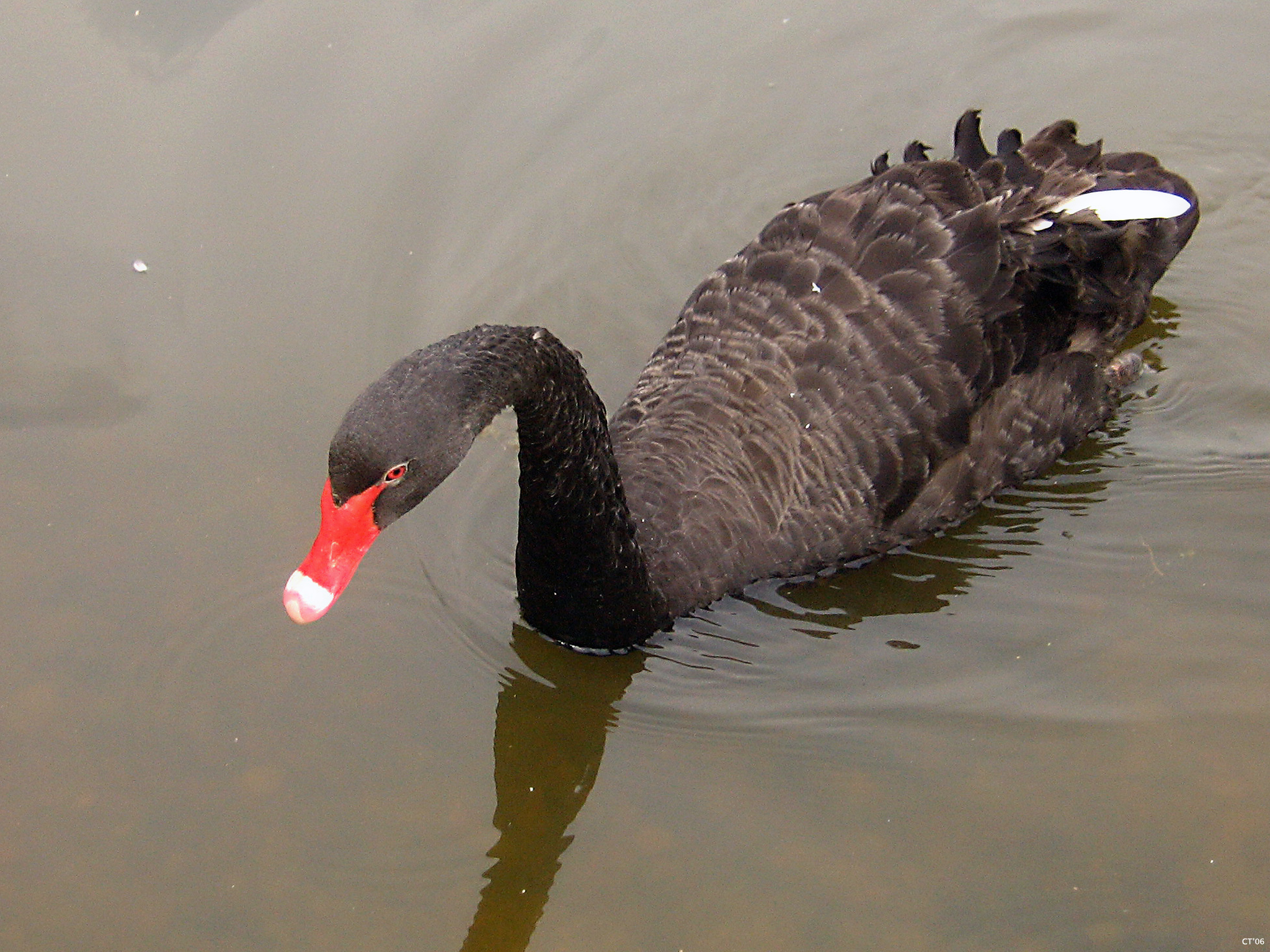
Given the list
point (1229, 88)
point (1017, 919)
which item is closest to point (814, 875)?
point (1017, 919)

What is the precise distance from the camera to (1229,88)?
7883mm

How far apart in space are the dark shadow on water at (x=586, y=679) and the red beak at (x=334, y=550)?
3.81 feet

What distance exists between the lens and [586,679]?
5.17 m

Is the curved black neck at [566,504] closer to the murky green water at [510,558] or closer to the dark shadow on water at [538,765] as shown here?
the dark shadow on water at [538,765]

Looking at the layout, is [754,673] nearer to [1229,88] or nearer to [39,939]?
[39,939]

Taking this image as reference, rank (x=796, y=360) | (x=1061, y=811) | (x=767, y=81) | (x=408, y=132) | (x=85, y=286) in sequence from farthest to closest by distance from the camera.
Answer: (x=767, y=81) → (x=408, y=132) → (x=85, y=286) → (x=796, y=360) → (x=1061, y=811)

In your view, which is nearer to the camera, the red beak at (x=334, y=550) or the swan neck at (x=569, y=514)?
the red beak at (x=334, y=550)

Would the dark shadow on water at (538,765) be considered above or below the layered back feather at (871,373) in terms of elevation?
below

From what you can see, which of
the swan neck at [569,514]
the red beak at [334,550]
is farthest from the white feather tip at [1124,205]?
the red beak at [334,550]

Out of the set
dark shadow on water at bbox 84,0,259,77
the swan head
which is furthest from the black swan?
dark shadow on water at bbox 84,0,259,77

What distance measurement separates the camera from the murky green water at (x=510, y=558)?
4.49 metres

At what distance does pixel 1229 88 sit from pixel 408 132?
452cm

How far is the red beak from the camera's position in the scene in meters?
3.95

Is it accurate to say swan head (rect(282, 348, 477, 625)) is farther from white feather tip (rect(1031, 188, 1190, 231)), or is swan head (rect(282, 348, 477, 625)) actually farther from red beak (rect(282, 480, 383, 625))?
white feather tip (rect(1031, 188, 1190, 231))
